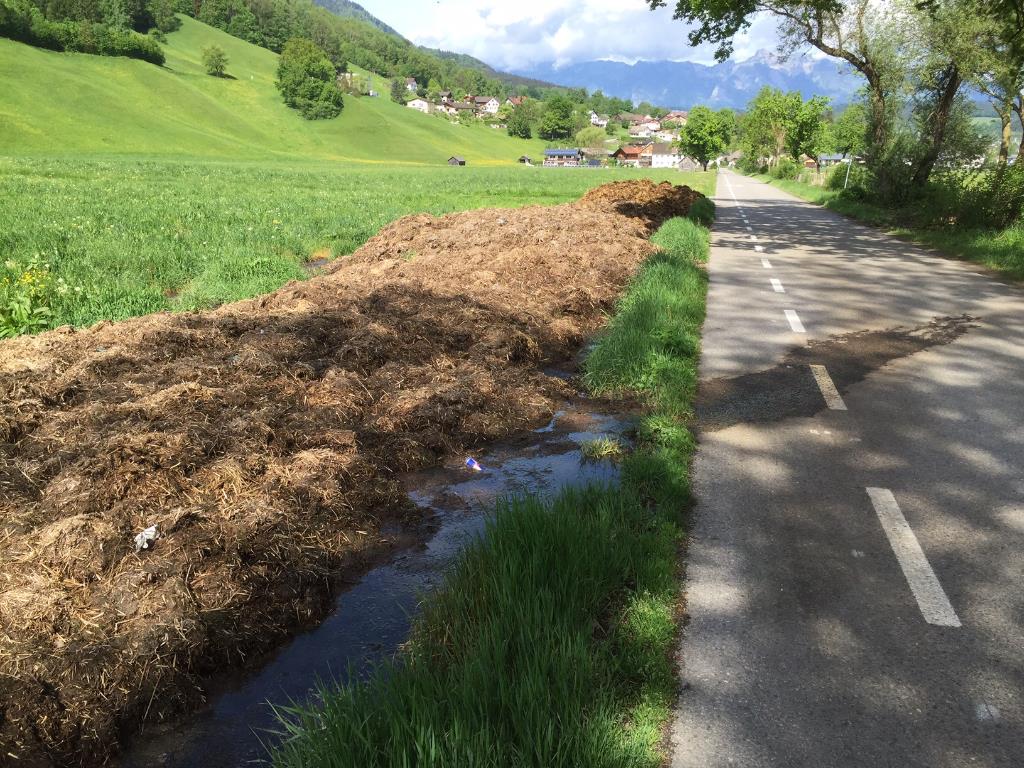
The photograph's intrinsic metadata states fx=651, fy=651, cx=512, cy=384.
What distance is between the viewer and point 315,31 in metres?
174

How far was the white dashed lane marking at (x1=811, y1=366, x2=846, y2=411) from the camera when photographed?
20.5ft

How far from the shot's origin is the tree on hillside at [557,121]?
625 feet

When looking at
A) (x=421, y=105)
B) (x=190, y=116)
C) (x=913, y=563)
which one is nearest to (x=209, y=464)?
(x=913, y=563)

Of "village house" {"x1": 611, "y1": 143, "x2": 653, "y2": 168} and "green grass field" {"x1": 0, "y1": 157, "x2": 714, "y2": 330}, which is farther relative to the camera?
"village house" {"x1": 611, "y1": 143, "x2": 653, "y2": 168}

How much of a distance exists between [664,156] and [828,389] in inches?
7757

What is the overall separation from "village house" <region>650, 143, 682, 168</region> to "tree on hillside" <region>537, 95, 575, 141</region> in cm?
2623

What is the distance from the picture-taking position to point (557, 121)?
19012 cm

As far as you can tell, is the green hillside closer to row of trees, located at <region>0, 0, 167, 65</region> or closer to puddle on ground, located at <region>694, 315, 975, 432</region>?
row of trees, located at <region>0, 0, 167, 65</region>

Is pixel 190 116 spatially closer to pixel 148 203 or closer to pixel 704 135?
pixel 704 135

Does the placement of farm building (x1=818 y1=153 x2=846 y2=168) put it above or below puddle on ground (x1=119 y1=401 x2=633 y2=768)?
above

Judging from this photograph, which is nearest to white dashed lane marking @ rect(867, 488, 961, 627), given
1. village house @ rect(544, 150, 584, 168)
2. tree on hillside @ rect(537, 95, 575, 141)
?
village house @ rect(544, 150, 584, 168)

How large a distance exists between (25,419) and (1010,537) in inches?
274

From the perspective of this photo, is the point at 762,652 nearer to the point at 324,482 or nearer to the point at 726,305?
the point at 324,482

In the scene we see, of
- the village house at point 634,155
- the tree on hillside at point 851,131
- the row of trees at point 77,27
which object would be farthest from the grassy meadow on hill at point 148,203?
the village house at point 634,155
